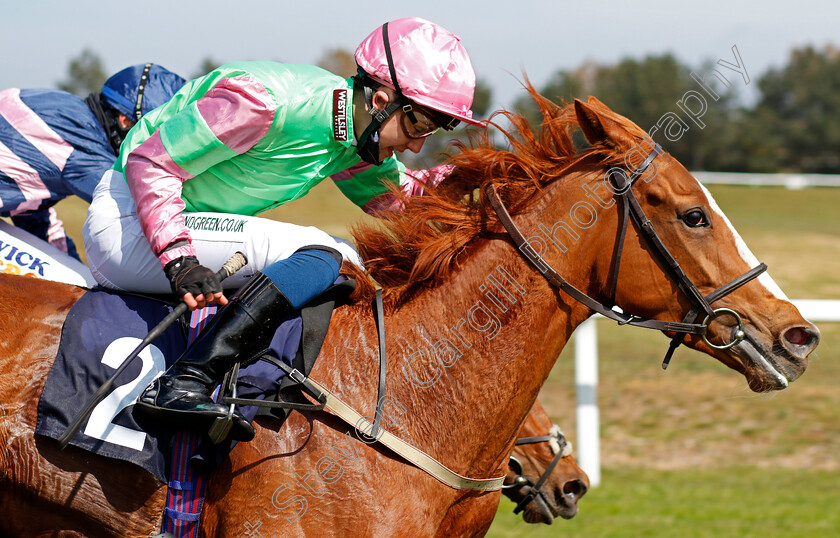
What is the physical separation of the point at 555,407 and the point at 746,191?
2606cm

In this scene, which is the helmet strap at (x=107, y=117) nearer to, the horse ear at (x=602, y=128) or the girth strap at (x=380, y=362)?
the girth strap at (x=380, y=362)

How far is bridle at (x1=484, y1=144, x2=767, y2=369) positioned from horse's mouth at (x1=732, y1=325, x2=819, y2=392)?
4 cm

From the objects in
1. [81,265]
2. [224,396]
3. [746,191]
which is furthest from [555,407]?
[746,191]

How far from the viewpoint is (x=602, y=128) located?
8.70 feet

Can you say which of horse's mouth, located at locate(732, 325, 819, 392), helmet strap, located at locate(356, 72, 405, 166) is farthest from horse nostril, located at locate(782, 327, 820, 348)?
helmet strap, located at locate(356, 72, 405, 166)

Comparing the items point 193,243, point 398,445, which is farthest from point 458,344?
point 193,243

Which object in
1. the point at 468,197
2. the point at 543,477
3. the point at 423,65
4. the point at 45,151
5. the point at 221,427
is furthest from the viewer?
the point at 45,151

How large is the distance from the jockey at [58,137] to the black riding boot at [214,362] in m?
1.80

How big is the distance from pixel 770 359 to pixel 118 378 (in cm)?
205

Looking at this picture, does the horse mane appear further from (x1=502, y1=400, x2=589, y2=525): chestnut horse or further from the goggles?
(x1=502, y1=400, x2=589, y2=525): chestnut horse

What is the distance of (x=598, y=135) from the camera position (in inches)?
106

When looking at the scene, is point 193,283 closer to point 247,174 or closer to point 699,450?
point 247,174

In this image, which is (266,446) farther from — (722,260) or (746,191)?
(746,191)

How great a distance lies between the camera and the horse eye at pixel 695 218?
256 centimetres
